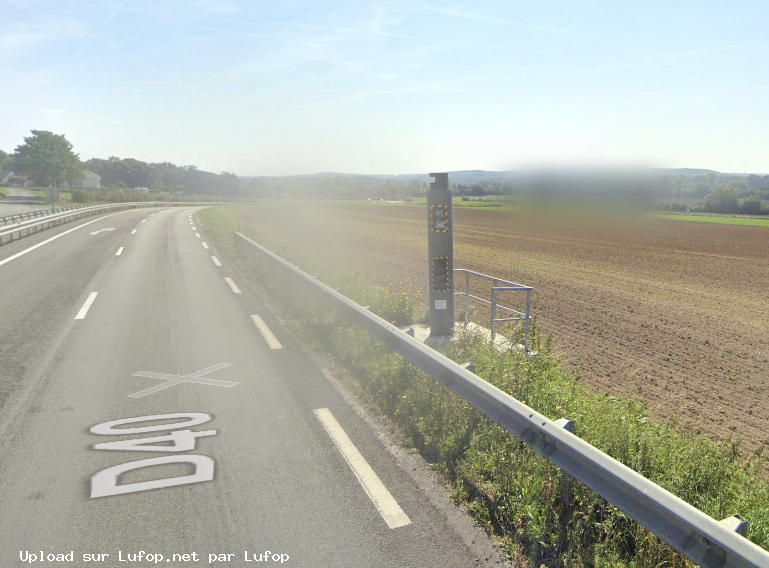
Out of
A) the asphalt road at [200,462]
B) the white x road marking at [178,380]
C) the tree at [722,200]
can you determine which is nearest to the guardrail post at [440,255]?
the asphalt road at [200,462]

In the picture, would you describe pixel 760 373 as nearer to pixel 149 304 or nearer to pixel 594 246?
pixel 149 304

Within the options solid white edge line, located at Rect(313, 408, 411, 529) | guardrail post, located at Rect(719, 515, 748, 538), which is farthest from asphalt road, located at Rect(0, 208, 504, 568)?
guardrail post, located at Rect(719, 515, 748, 538)

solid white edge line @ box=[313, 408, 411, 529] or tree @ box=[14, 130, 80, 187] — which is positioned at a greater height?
tree @ box=[14, 130, 80, 187]

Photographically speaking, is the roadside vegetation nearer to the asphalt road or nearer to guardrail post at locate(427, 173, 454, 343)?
the asphalt road

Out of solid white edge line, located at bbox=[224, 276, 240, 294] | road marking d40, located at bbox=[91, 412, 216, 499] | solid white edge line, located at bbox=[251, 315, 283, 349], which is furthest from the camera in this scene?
solid white edge line, located at bbox=[224, 276, 240, 294]

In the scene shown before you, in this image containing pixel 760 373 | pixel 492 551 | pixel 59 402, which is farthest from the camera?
pixel 760 373

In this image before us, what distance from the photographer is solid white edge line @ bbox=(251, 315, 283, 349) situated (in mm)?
8359

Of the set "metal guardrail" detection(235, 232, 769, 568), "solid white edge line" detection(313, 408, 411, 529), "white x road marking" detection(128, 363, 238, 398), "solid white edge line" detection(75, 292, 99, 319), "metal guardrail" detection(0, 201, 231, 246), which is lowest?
"solid white edge line" detection(313, 408, 411, 529)

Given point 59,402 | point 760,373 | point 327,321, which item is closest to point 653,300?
point 760,373

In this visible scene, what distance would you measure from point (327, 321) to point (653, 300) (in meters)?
10.4

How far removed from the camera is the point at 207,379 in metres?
6.72

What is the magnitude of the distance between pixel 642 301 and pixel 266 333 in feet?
35.7

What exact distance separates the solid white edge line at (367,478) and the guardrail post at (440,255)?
3043 mm

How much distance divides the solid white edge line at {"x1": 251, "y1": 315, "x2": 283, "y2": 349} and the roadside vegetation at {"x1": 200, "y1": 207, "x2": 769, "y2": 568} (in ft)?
3.41
